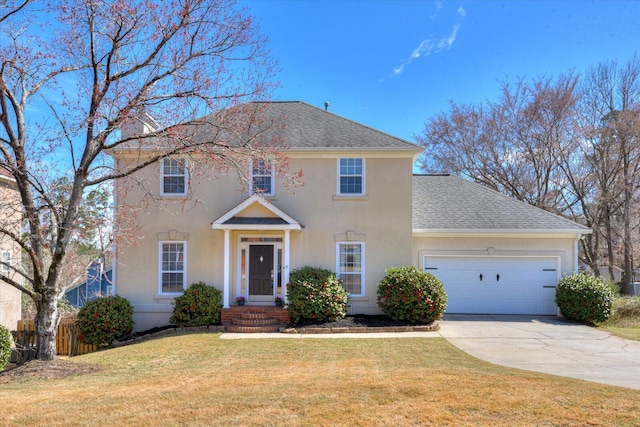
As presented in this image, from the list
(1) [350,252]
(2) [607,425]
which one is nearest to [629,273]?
(1) [350,252]

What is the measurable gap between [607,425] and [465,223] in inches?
419

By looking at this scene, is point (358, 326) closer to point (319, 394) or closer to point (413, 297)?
point (413, 297)

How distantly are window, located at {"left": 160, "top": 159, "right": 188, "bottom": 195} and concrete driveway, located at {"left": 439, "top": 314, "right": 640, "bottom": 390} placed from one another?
9385 millimetres

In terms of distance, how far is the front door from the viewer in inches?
558

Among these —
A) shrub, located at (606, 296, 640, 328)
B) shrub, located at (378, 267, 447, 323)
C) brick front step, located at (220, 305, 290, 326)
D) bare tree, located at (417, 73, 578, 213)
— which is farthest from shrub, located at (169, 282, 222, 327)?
bare tree, located at (417, 73, 578, 213)

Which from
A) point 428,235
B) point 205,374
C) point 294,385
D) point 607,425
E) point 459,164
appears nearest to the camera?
point 607,425

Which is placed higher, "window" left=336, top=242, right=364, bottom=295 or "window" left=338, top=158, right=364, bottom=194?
"window" left=338, top=158, right=364, bottom=194

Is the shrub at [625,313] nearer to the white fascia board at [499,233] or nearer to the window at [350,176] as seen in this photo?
the white fascia board at [499,233]

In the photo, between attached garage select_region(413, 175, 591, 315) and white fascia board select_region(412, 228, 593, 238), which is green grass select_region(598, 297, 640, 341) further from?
white fascia board select_region(412, 228, 593, 238)

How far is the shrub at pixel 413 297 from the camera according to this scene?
1253 centimetres

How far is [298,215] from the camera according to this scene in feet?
46.4

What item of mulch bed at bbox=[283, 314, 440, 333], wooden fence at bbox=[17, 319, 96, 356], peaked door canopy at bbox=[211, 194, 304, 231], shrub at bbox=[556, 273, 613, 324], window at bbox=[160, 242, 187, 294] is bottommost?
wooden fence at bbox=[17, 319, 96, 356]

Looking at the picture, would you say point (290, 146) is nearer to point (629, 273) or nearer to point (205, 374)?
point (205, 374)

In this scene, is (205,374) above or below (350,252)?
below
